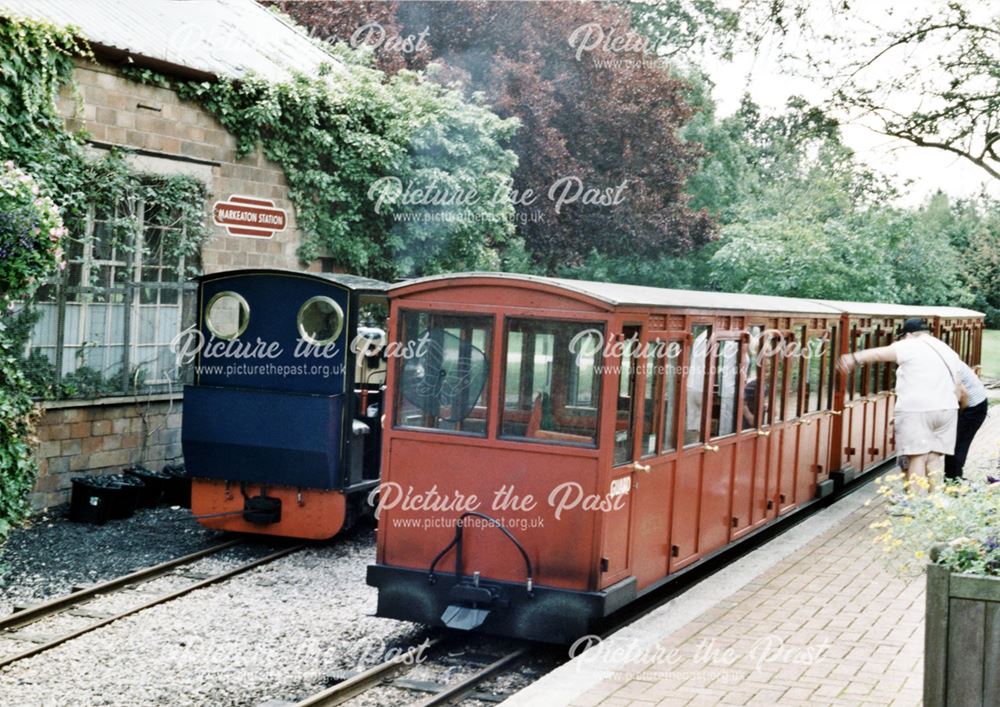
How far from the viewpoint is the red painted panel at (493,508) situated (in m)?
7.24

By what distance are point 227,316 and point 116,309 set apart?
12.0 ft

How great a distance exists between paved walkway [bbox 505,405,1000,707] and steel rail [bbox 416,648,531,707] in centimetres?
71

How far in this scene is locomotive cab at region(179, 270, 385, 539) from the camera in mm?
10484

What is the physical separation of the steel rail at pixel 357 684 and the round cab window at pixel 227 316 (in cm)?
436

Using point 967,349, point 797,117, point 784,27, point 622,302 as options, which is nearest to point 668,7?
point 967,349

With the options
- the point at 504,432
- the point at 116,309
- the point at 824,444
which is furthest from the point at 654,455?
the point at 116,309

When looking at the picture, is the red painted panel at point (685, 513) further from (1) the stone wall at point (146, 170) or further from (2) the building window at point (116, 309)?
(2) the building window at point (116, 309)

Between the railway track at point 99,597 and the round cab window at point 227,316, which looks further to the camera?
the round cab window at point 227,316

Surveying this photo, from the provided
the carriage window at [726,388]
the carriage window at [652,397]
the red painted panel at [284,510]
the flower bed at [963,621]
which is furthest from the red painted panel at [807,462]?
the flower bed at [963,621]

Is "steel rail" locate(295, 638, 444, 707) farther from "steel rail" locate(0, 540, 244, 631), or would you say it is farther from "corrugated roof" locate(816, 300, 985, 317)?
"corrugated roof" locate(816, 300, 985, 317)

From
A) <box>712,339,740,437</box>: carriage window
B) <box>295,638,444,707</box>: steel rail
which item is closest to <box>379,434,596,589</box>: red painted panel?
<box>295,638,444,707</box>: steel rail

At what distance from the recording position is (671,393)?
26.7 feet

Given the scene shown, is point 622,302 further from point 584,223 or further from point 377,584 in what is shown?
point 584,223

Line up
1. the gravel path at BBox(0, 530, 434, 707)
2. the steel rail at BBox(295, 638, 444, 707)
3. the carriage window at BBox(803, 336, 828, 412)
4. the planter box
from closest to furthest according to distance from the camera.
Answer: the planter box < the steel rail at BBox(295, 638, 444, 707) < the gravel path at BBox(0, 530, 434, 707) < the carriage window at BBox(803, 336, 828, 412)
